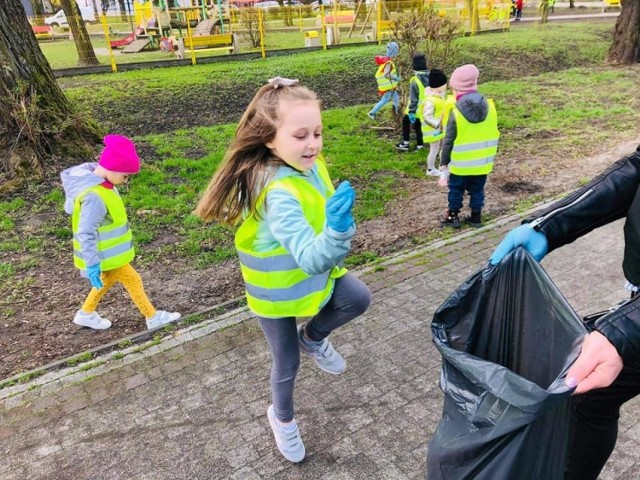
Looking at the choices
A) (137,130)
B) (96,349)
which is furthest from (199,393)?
(137,130)

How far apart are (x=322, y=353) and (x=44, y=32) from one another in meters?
33.3

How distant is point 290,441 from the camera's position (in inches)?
104

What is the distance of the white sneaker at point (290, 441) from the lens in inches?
104

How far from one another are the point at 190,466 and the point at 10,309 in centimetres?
253

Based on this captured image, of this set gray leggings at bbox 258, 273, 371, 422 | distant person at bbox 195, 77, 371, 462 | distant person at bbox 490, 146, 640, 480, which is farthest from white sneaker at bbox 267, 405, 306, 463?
distant person at bbox 490, 146, 640, 480

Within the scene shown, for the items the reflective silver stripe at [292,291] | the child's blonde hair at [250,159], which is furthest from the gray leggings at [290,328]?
the child's blonde hair at [250,159]

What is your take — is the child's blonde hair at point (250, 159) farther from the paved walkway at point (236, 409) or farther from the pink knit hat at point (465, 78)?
the pink knit hat at point (465, 78)

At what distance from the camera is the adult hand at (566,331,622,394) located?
1.54 m

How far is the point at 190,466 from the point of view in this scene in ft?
8.96

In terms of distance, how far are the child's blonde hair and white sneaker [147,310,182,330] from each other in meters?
1.94

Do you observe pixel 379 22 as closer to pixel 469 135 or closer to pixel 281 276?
pixel 469 135

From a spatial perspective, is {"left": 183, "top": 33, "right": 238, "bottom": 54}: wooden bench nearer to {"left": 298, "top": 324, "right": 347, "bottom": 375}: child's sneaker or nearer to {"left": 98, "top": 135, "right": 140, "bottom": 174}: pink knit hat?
{"left": 98, "top": 135, "right": 140, "bottom": 174}: pink knit hat

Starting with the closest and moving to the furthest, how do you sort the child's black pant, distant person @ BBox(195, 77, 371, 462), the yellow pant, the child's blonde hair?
distant person @ BBox(195, 77, 371, 462)
the child's blonde hair
the yellow pant
the child's black pant

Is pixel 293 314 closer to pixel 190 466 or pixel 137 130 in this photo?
pixel 190 466
